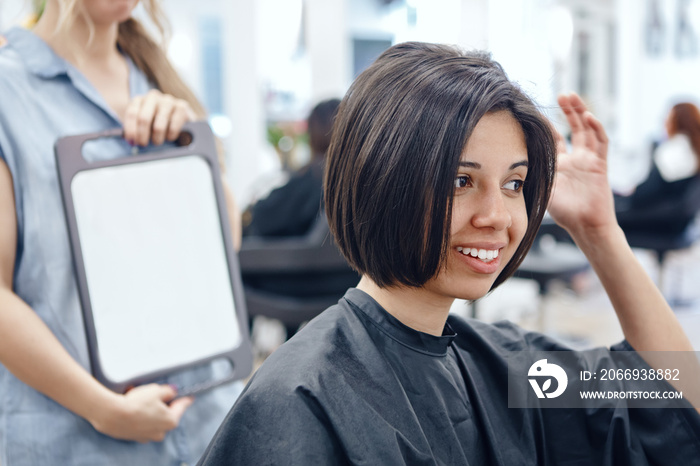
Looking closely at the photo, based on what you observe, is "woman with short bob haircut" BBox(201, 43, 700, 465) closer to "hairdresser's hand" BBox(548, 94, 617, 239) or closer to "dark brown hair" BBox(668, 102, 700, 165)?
"hairdresser's hand" BBox(548, 94, 617, 239)

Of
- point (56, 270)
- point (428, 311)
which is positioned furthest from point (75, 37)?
point (428, 311)

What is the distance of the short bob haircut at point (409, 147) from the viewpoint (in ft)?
2.28

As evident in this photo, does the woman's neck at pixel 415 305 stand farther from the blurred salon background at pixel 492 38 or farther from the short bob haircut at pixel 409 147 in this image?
the blurred salon background at pixel 492 38

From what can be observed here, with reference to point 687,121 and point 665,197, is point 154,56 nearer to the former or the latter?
point 665,197

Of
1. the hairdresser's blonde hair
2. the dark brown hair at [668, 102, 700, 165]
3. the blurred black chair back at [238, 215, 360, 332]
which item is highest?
the hairdresser's blonde hair

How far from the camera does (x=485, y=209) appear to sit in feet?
2.39

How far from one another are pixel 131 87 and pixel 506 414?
81cm

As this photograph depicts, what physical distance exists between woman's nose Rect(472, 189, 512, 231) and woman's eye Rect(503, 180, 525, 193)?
5cm

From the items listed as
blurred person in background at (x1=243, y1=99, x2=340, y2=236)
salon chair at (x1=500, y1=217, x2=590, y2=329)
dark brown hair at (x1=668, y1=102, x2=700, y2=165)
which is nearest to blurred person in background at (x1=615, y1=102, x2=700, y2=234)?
dark brown hair at (x1=668, y1=102, x2=700, y2=165)

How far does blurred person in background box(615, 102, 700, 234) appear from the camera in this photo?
3.85m

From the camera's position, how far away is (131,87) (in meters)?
1.10

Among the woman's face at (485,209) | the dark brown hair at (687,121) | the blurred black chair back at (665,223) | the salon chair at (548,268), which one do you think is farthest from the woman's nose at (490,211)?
the dark brown hair at (687,121)

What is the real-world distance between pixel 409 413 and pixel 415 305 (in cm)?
14

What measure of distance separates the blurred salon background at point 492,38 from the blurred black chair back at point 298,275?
2.15 ft
